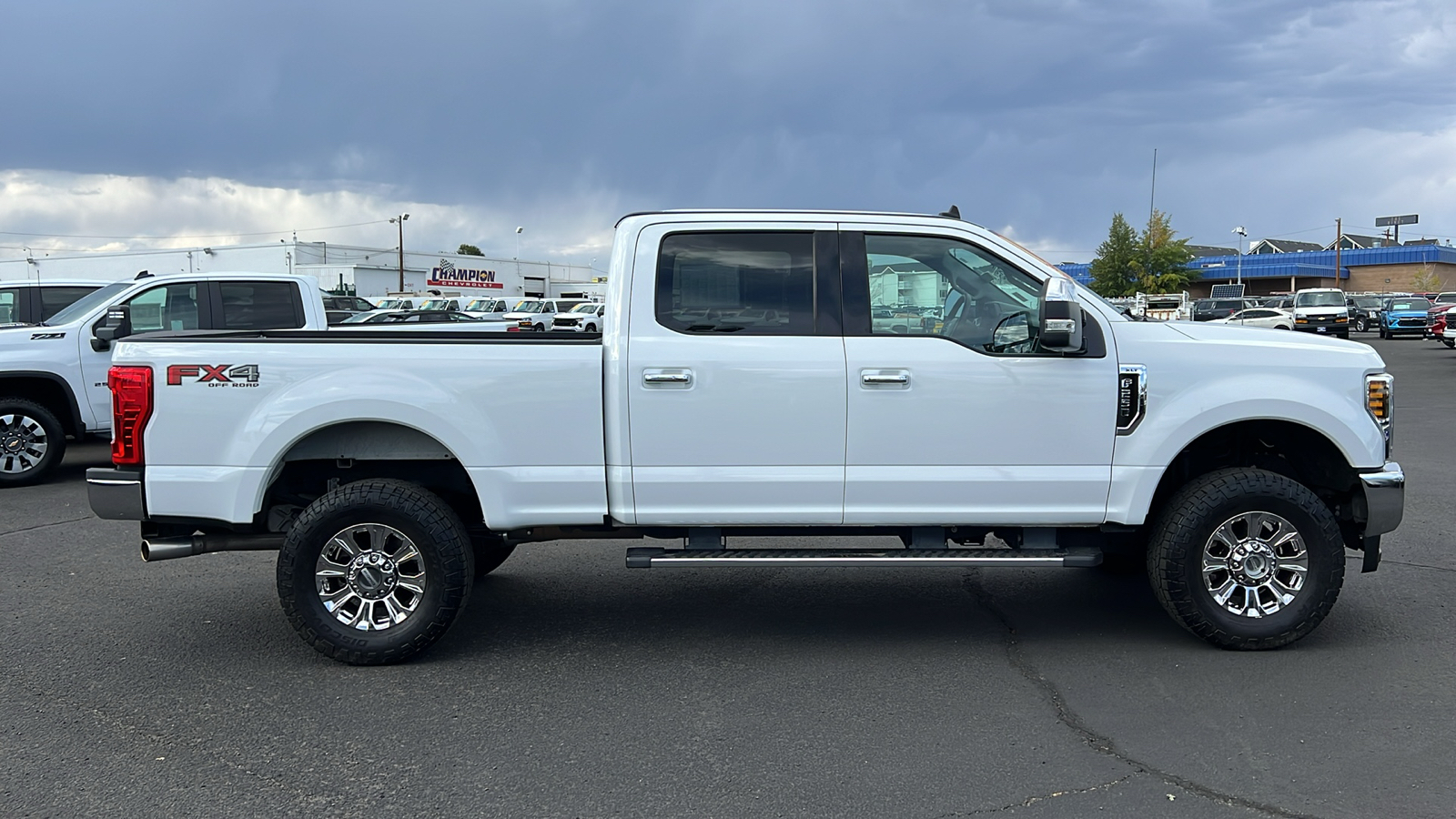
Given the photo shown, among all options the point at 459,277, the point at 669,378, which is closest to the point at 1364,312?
the point at 669,378

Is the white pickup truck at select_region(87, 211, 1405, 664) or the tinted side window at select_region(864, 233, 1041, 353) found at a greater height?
the tinted side window at select_region(864, 233, 1041, 353)

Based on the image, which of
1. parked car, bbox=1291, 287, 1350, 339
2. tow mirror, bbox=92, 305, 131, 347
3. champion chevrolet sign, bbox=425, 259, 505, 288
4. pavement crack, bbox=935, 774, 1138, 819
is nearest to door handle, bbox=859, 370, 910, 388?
pavement crack, bbox=935, 774, 1138, 819

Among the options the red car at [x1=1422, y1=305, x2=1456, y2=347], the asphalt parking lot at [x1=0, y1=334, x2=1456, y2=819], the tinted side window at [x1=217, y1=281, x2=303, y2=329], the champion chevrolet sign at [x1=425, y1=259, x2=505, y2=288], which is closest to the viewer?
the asphalt parking lot at [x1=0, y1=334, x2=1456, y2=819]

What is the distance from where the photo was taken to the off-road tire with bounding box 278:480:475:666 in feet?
16.5

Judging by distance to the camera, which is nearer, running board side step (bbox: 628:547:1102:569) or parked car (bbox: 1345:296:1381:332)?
running board side step (bbox: 628:547:1102:569)

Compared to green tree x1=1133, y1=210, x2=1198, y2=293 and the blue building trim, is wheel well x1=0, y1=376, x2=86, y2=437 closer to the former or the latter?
green tree x1=1133, y1=210, x2=1198, y2=293

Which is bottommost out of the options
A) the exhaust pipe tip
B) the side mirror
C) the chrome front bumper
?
the exhaust pipe tip

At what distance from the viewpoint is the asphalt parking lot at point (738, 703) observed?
3.80 meters

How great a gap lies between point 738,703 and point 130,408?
3.04 metres

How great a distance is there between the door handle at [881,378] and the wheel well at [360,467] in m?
1.98

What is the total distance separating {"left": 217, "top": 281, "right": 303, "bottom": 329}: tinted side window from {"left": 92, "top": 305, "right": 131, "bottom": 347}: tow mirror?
77cm

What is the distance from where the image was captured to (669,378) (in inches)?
196

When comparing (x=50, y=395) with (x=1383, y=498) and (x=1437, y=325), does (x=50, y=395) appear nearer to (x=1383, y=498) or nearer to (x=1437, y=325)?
(x=1383, y=498)

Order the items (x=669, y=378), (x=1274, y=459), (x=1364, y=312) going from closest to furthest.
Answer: (x=669, y=378) → (x=1274, y=459) → (x=1364, y=312)
